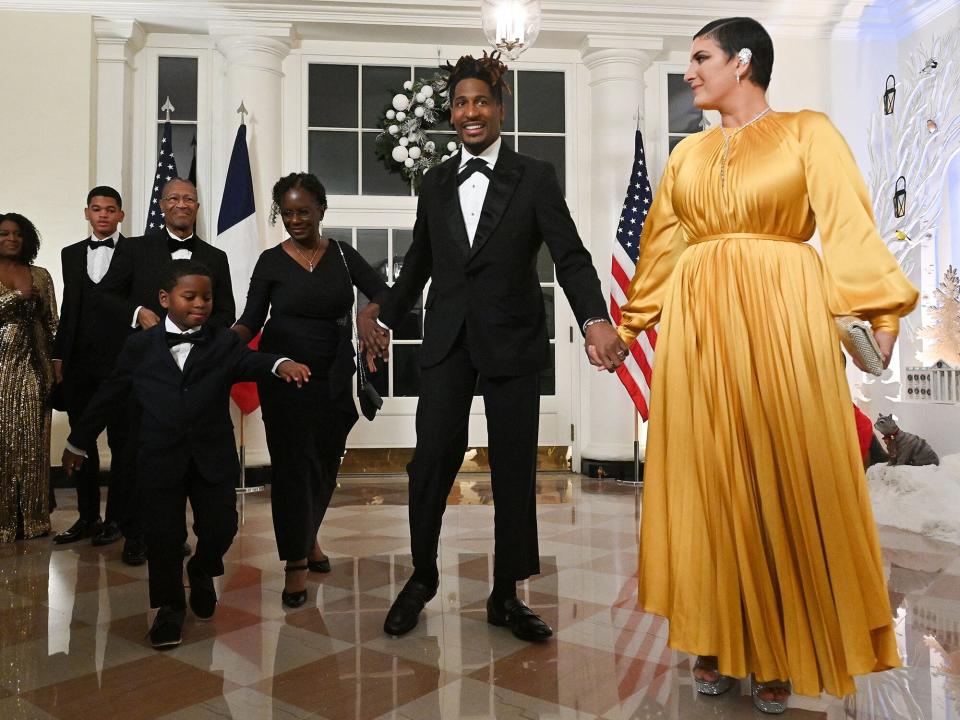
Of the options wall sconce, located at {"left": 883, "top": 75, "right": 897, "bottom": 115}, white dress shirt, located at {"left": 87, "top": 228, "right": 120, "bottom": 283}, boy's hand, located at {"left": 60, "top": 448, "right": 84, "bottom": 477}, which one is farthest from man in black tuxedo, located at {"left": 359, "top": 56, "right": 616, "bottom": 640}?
wall sconce, located at {"left": 883, "top": 75, "right": 897, "bottom": 115}

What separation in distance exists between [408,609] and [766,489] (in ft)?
3.84

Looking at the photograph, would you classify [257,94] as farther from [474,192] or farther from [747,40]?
[747,40]

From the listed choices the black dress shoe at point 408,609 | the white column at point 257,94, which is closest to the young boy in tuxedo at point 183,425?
the black dress shoe at point 408,609

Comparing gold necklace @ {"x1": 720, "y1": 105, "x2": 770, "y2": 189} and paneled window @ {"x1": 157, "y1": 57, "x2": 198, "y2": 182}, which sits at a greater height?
paneled window @ {"x1": 157, "y1": 57, "x2": 198, "y2": 182}

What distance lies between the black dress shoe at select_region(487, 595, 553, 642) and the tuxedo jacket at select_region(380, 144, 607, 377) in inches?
28.6

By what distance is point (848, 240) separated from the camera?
169 cm

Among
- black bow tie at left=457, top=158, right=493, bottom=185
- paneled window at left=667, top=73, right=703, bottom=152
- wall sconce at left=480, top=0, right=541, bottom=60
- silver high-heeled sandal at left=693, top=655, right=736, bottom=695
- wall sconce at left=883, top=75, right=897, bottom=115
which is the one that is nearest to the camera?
silver high-heeled sandal at left=693, top=655, right=736, bottom=695

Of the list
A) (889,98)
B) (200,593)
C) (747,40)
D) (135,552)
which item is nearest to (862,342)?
(747,40)

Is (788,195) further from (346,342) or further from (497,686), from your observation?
(346,342)

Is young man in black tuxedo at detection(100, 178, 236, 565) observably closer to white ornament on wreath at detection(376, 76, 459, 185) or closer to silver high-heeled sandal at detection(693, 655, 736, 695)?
silver high-heeled sandal at detection(693, 655, 736, 695)

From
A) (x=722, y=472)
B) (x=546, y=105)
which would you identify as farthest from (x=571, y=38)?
(x=722, y=472)

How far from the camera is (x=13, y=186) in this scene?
18.4ft

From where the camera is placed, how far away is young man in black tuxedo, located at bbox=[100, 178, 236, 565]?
314 cm

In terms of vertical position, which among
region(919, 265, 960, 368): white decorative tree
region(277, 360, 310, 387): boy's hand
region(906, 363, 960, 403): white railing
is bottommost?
region(906, 363, 960, 403): white railing
